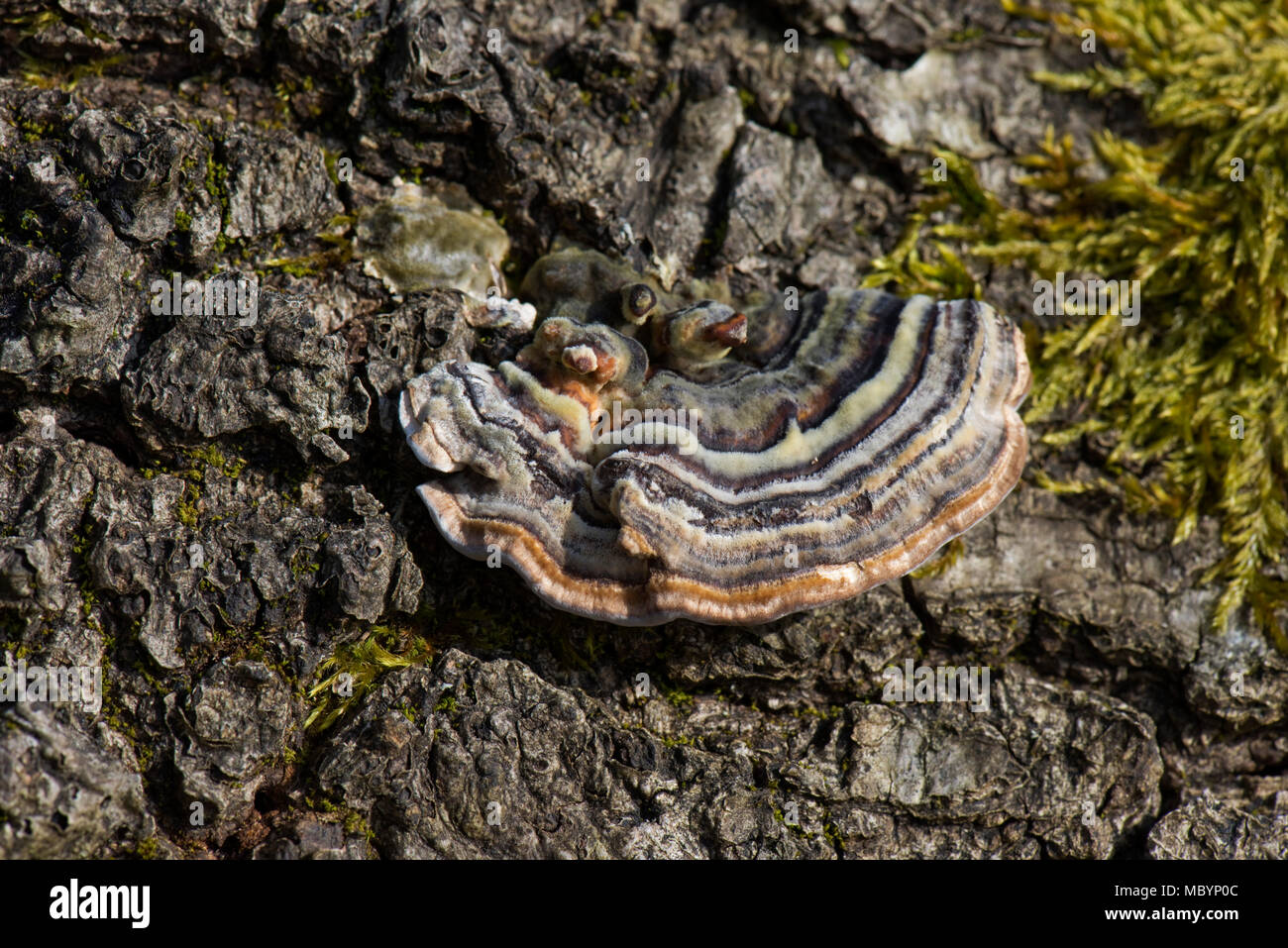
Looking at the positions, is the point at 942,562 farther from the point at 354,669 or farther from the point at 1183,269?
the point at 354,669

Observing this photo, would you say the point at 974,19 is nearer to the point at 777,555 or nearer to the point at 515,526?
the point at 777,555

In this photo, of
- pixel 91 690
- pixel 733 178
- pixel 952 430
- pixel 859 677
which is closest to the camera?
pixel 91 690

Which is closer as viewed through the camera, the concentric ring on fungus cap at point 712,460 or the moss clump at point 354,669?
the concentric ring on fungus cap at point 712,460

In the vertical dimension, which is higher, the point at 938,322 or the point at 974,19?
the point at 974,19

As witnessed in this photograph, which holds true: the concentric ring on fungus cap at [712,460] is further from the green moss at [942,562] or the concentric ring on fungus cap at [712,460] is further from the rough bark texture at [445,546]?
the green moss at [942,562]

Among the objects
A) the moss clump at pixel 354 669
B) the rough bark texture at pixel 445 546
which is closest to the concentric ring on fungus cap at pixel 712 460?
the rough bark texture at pixel 445 546

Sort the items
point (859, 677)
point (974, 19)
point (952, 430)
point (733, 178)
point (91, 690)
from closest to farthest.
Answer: point (91, 690) < point (952, 430) < point (859, 677) < point (733, 178) < point (974, 19)

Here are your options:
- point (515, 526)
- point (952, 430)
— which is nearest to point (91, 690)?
point (515, 526)

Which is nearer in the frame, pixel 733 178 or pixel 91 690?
pixel 91 690
